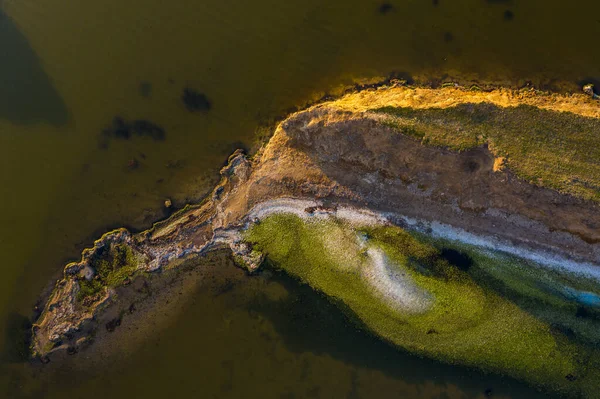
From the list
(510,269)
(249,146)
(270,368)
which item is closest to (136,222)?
(249,146)

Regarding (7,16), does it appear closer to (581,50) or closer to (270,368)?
(270,368)

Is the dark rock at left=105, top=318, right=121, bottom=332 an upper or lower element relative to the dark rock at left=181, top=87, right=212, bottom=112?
lower

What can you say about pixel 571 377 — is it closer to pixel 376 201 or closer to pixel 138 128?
pixel 376 201

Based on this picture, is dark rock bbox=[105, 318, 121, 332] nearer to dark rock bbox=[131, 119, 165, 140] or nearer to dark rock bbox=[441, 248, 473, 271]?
dark rock bbox=[131, 119, 165, 140]

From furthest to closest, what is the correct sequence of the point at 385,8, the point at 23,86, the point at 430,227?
1. the point at 23,86
2. the point at 385,8
3. the point at 430,227

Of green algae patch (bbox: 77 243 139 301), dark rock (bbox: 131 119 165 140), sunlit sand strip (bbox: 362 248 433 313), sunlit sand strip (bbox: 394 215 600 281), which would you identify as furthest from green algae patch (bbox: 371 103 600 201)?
green algae patch (bbox: 77 243 139 301)

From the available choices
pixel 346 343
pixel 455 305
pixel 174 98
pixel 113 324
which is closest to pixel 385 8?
pixel 174 98

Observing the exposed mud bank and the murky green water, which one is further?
the murky green water

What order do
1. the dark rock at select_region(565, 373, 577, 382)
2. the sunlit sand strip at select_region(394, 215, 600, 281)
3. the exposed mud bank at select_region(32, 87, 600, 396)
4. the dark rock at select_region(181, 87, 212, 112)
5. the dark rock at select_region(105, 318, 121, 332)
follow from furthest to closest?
the dark rock at select_region(105, 318, 121, 332)
the dark rock at select_region(181, 87, 212, 112)
the dark rock at select_region(565, 373, 577, 382)
the sunlit sand strip at select_region(394, 215, 600, 281)
the exposed mud bank at select_region(32, 87, 600, 396)
